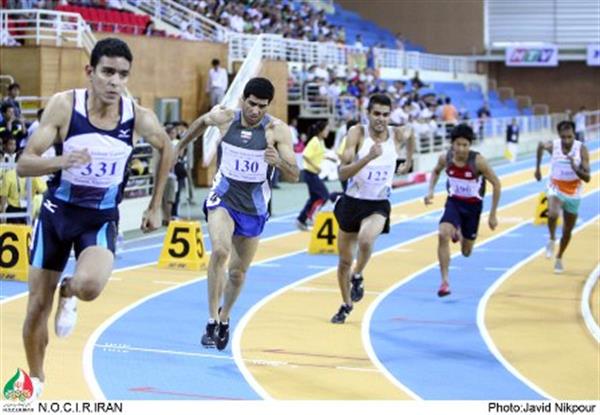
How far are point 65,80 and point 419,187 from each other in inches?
464

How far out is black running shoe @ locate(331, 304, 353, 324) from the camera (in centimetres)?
1449

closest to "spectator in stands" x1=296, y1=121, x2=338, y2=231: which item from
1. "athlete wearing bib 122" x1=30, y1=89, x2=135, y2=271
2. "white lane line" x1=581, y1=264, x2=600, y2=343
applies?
"white lane line" x1=581, y1=264, x2=600, y2=343

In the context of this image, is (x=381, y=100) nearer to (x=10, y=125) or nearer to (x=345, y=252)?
(x=345, y=252)

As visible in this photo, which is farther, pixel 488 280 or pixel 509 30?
pixel 509 30

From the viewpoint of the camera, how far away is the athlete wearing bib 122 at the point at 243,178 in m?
10.7

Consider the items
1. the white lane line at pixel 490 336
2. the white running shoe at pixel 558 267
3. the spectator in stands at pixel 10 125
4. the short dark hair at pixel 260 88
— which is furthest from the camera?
the white running shoe at pixel 558 267

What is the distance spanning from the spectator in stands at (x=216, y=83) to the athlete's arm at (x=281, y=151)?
19.3 meters

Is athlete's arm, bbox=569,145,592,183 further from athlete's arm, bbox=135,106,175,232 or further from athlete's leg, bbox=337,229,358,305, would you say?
athlete's arm, bbox=135,106,175,232

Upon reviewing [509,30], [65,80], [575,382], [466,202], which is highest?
[509,30]

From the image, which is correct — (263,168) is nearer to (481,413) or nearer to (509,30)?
(481,413)

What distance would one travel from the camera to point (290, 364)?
1256 cm

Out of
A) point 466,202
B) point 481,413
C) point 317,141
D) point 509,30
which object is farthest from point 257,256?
point 509,30

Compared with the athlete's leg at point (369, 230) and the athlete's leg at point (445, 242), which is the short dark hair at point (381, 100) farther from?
the athlete's leg at point (445, 242)

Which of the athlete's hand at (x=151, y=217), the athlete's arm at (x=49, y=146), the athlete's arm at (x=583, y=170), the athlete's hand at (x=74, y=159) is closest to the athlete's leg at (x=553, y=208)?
the athlete's arm at (x=583, y=170)
